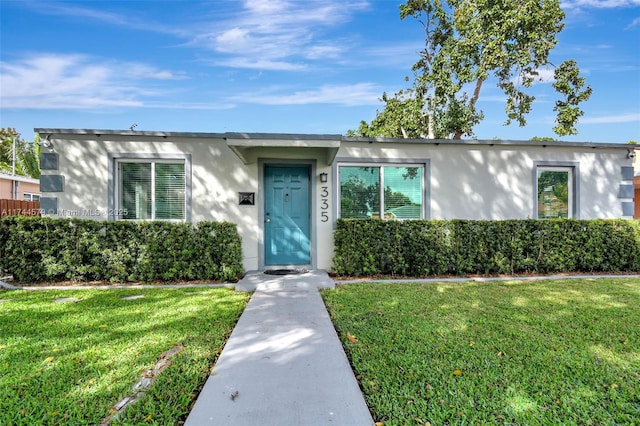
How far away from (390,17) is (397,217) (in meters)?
10.1

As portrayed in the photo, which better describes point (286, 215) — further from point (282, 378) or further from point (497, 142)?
point (497, 142)

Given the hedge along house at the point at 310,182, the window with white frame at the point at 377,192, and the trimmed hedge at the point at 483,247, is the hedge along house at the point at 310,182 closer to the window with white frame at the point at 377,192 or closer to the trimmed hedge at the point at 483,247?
the window with white frame at the point at 377,192

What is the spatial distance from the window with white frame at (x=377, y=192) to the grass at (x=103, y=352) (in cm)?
315

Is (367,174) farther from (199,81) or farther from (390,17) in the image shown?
(390,17)

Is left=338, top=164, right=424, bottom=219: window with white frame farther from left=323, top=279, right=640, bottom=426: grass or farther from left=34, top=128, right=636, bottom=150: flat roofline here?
left=323, top=279, right=640, bottom=426: grass

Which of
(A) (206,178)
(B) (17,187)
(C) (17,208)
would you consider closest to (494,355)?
(A) (206,178)

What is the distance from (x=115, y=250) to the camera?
5.69 meters

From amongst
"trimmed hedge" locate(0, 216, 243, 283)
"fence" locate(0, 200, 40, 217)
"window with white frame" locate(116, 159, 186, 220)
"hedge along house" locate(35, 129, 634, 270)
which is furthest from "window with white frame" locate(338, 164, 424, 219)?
"fence" locate(0, 200, 40, 217)

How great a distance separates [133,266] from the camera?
5.71 meters

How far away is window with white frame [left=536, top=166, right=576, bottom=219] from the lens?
724cm

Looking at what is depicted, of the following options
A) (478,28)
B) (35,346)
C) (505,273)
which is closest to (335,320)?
(35,346)

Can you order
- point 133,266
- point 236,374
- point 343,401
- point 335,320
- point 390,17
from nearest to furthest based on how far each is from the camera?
point 343,401
point 236,374
point 335,320
point 133,266
point 390,17

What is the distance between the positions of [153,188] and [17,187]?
1333cm

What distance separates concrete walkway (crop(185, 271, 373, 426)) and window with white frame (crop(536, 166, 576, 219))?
625 cm
